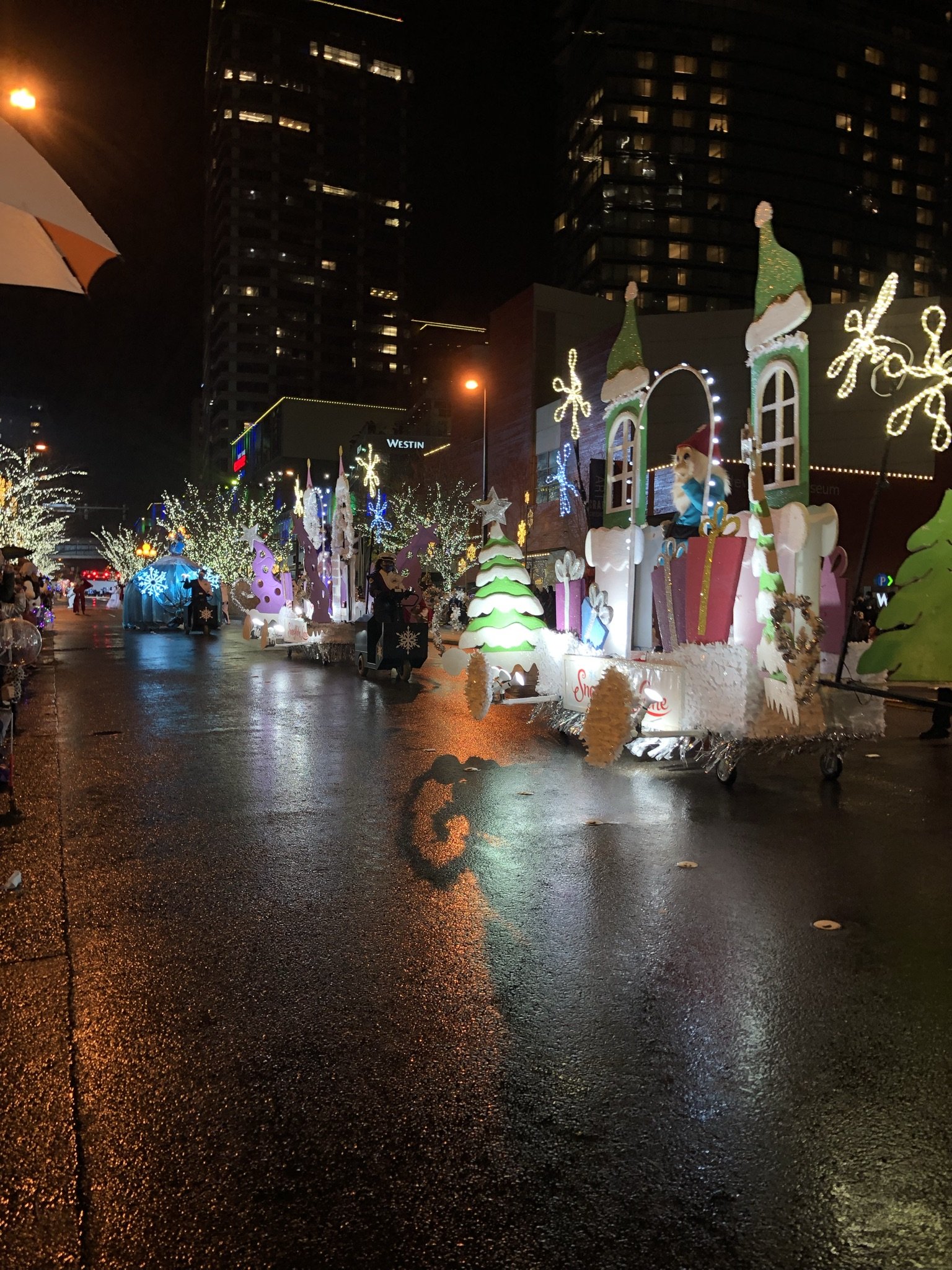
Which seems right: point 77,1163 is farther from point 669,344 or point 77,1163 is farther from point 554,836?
point 669,344

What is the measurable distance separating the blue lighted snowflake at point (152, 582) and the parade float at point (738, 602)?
86.4 feet

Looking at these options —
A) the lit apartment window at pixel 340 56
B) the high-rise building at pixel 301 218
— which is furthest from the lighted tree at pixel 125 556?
the lit apartment window at pixel 340 56

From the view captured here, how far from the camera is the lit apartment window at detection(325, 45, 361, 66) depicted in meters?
136

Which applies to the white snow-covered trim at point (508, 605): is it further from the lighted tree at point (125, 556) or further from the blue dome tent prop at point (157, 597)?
the lighted tree at point (125, 556)

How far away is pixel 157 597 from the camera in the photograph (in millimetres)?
34625

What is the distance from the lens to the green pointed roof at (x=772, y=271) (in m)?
8.45

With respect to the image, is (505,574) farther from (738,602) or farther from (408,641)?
(408,641)

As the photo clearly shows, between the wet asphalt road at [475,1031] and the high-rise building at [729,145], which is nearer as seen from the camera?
the wet asphalt road at [475,1031]

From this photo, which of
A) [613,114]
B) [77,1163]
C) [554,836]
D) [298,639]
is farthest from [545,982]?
[613,114]

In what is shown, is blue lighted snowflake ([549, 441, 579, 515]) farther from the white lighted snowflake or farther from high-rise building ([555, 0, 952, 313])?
high-rise building ([555, 0, 952, 313])

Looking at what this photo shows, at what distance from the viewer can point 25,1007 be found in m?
3.74

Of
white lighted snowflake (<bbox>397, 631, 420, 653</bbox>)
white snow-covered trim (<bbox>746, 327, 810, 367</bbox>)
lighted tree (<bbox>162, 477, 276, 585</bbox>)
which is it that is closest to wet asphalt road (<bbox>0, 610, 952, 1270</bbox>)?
white snow-covered trim (<bbox>746, 327, 810, 367</bbox>)

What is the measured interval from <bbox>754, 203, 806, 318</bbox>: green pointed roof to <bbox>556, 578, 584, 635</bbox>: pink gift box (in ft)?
12.3

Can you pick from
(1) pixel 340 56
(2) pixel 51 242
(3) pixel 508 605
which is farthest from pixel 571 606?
(1) pixel 340 56
